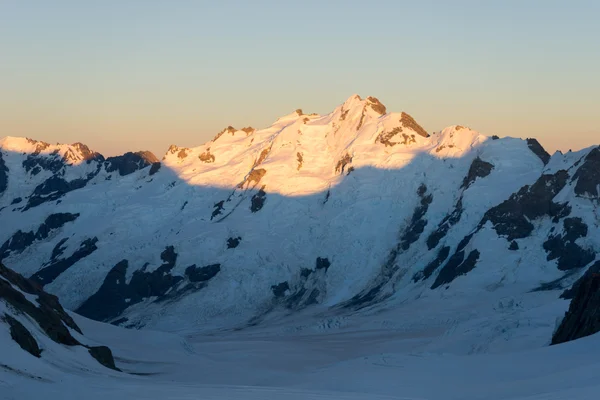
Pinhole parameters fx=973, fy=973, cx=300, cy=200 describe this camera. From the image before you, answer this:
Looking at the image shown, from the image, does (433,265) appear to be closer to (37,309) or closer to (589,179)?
(589,179)

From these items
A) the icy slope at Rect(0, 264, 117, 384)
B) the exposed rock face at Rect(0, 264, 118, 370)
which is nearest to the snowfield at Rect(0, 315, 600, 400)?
the icy slope at Rect(0, 264, 117, 384)

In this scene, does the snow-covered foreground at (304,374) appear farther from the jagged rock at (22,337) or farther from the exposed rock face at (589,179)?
the exposed rock face at (589,179)

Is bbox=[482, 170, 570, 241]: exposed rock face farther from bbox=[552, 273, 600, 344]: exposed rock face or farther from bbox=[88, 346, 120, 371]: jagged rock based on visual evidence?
bbox=[88, 346, 120, 371]: jagged rock

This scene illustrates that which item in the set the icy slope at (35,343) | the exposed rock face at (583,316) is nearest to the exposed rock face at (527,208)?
the exposed rock face at (583,316)

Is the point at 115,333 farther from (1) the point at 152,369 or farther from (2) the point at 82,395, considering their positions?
(2) the point at 82,395

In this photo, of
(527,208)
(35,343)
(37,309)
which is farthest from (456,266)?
(35,343)
